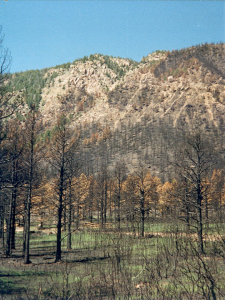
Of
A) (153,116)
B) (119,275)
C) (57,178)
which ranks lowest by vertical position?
(119,275)

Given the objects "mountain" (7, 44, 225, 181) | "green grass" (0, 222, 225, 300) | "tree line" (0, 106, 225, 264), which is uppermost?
"mountain" (7, 44, 225, 181)

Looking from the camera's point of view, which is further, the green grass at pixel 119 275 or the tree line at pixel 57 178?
the tree line at pixel 57 178

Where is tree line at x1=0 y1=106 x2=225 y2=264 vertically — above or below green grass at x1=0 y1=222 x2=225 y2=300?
above

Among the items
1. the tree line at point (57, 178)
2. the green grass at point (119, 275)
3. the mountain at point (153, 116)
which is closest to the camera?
the green grass at point (119, 275)

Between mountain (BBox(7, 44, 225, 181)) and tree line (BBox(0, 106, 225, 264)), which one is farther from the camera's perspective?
mountain (BBox(7, 44, 225, 181))

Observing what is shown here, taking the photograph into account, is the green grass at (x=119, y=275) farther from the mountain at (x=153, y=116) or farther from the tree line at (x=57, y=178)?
the mountain at (x=153, y=116)

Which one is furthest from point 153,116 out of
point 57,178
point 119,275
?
point 119,275

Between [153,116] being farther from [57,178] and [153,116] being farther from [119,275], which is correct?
[119,275]

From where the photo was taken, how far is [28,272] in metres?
16.9

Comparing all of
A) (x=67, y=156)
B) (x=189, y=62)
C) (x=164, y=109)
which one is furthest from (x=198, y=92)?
(x=67, y=156)

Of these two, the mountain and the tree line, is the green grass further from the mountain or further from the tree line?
the mountain

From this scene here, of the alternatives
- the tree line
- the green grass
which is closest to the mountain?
the tree line

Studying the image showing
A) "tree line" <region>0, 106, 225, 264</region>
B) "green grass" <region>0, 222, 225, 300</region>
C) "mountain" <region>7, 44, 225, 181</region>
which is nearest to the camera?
"green grass" <region>0, 222, 225, 300</region>

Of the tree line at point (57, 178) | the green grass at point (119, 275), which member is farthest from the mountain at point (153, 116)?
the green grass at point (119, 275)
